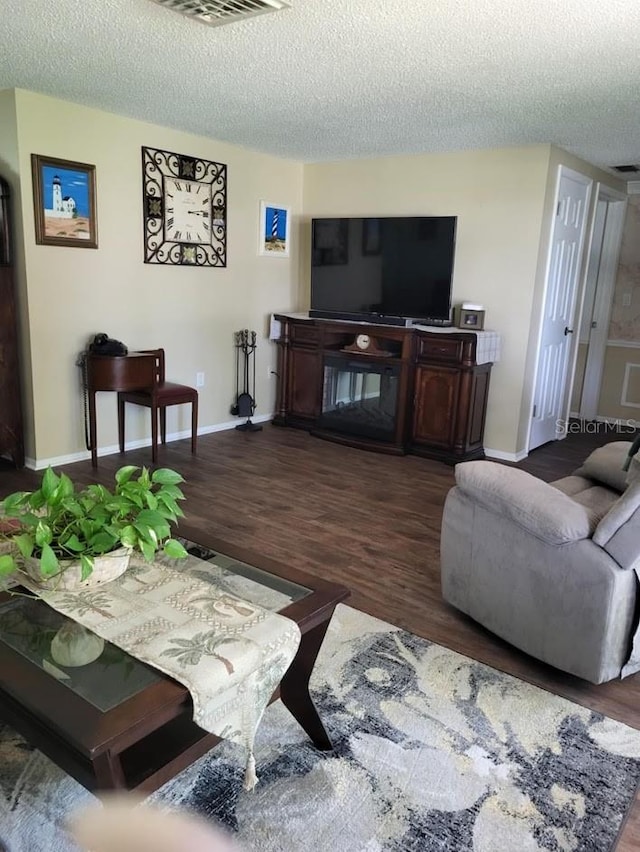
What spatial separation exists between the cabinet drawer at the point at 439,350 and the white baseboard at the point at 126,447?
1.75 meters

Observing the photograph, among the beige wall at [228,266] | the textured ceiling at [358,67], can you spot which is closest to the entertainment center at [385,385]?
the beige wall at [228,266]

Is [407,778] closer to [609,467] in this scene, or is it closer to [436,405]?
[609,467]

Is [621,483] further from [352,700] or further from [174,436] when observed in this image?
[174,436]

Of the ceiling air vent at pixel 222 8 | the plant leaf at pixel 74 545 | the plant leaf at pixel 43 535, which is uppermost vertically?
the ceiling air vent at pixel 222 8

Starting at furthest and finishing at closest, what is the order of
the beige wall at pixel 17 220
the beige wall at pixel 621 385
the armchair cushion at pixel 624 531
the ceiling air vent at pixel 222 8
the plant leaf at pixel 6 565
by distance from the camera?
the beige wall at pixel 621 385
the beige wall at pixel 17 220
the ceiling air vent at pixel 222 8
the armchair cushion at pixel 624 531
the plant leaf at pixel 6 565

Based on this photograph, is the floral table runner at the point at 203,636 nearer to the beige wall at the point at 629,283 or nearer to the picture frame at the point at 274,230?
the picture frame at the point at 274,230

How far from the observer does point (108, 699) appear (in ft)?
4.27

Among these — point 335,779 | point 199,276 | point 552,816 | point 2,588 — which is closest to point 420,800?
point 335,779

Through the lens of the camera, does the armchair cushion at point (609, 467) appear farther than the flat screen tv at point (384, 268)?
No

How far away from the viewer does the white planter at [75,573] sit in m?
1.64

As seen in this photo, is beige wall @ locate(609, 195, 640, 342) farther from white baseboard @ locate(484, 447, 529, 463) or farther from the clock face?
the clock face

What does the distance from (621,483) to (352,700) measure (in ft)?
4.87

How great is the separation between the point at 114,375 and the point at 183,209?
1.47 meters

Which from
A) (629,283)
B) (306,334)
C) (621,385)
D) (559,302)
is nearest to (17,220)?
(306,334)
